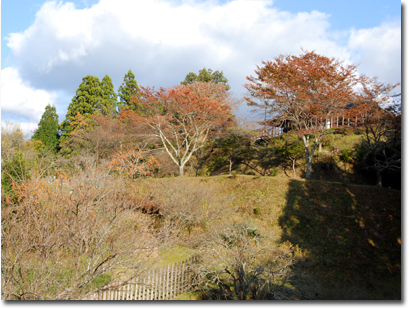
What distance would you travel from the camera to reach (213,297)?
4.11 m

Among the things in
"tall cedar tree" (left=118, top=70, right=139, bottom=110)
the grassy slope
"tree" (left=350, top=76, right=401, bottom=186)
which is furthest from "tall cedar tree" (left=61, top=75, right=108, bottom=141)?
"tree" (left=350, top=76, right=401, bottom=186)

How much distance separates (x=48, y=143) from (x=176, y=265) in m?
13.3

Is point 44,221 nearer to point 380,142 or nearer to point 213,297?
point 213,297

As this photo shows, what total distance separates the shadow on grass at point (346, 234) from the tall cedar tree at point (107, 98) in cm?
1121

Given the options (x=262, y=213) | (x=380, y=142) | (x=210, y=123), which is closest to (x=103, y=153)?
(x=210, y=123)

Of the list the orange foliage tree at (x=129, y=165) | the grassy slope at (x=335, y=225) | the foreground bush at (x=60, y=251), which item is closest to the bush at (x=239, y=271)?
the grassy slope at (x=335, y=225)

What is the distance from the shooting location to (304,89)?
902 cm

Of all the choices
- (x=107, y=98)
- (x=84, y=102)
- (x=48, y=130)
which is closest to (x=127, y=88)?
(x=107, y=98)

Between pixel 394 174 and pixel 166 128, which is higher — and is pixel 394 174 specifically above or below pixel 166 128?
below

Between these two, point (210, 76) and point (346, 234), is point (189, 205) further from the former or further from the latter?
point (210, 76)

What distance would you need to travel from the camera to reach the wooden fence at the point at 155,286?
305 cm

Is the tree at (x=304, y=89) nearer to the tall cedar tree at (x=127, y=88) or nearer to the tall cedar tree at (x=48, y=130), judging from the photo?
the tall cedar tree at (x=127, y=88)

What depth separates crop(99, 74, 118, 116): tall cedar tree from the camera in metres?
14.8

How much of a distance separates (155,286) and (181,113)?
8.89 m
